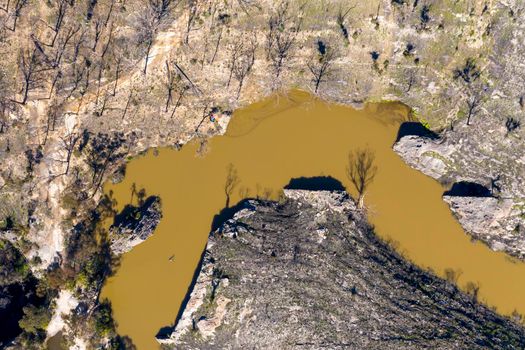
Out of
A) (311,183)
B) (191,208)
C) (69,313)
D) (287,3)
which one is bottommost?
(69,313)

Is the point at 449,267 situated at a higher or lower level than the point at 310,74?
lower

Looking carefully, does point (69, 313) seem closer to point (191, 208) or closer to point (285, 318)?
point (191, 208)

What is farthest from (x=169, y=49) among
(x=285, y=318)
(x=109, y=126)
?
(x=285, y=318)

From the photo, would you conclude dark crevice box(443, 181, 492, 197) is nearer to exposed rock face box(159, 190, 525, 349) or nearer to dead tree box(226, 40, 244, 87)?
exposed rock face box(159, 190, 525, 349)

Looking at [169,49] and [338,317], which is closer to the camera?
[338,317]

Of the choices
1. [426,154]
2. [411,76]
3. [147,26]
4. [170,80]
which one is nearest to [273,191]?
[170,80]

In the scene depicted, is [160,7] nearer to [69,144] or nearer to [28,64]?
[28,64]

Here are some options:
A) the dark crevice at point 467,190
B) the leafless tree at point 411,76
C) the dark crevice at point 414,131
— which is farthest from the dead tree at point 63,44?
the dark crevice at point 467,190

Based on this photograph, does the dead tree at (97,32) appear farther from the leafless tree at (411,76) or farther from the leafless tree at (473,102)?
the leafless tree at (473,102)
